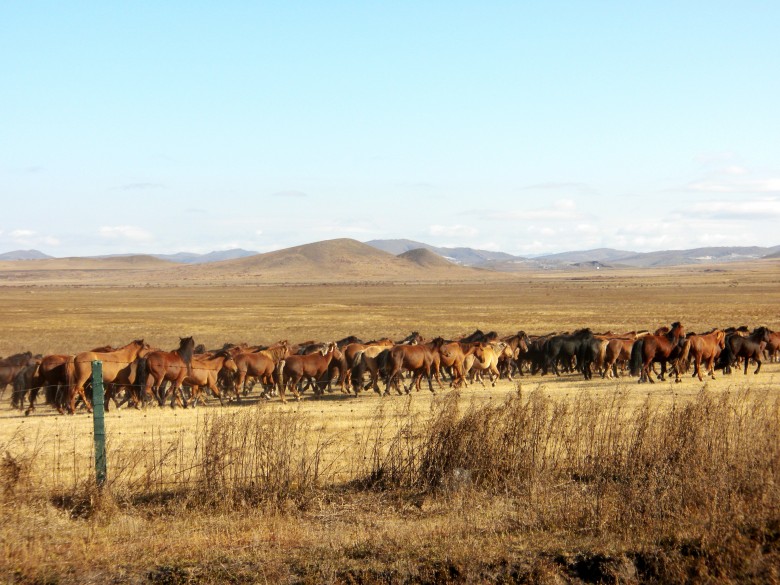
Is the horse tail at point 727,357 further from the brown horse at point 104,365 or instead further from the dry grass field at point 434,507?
the brown horse at point 104,365

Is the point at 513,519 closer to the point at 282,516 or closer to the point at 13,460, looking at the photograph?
the point at 282,516

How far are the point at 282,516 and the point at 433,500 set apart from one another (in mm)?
1510

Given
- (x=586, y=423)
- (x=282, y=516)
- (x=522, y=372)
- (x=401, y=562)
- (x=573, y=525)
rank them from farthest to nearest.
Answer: (x=522, y=372)
(x=586, y=423)
(x=282, y=516)
(x=573, y=525)
(x=401, y=562)

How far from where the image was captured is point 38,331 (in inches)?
1607

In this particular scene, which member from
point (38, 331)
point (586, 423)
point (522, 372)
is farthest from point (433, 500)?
point (38, 331)

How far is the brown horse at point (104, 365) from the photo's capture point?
53.9 feet

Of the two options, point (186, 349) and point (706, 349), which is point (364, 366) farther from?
point (706, 349)

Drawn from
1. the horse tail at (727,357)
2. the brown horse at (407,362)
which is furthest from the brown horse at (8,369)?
the horse tail at (727,357)

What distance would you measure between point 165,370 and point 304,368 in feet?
11.8

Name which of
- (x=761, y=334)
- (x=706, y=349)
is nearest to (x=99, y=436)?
(x=706, y=349)

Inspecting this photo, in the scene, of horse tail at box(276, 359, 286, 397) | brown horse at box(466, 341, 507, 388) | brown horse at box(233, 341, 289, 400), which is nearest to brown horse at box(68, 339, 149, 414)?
brown horse at box(233, 341, 289, 400)

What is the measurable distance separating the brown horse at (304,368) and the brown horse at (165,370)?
250 centimetres

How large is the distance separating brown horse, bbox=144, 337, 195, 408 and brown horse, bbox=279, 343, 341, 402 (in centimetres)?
250

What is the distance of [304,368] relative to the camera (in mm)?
19453
